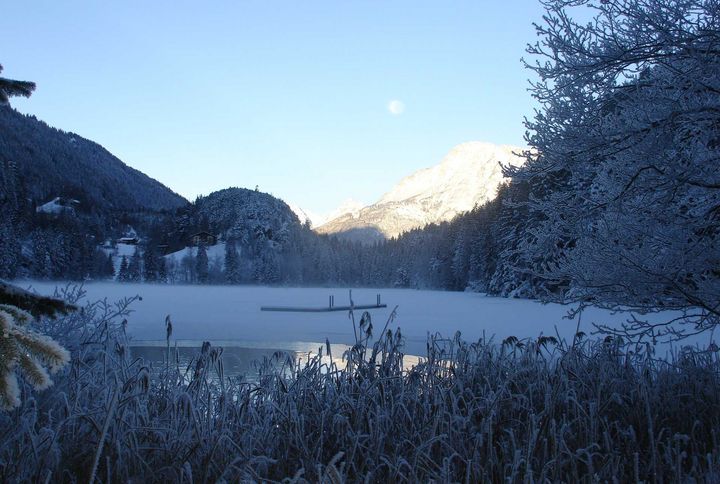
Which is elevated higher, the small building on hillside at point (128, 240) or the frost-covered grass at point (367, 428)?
the small building on hillside at point (128, 240)

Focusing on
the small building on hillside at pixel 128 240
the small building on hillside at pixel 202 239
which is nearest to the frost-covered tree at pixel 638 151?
the small building on hillside at pixel 128 240

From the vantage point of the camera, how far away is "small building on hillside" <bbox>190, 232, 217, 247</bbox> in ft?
313

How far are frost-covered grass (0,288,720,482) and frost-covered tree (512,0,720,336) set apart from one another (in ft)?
3.34

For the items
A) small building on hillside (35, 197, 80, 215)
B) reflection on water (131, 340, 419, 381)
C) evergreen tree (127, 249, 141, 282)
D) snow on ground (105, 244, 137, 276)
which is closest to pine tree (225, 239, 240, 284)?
snow on ground (105, 244, 137, 276)

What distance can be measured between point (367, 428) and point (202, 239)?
96.5 metres

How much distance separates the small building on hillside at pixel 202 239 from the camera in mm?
95281

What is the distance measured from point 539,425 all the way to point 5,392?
3.90 meters

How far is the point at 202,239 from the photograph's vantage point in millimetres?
96312

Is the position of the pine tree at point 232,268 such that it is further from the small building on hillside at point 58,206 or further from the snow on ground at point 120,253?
the small building on hillside at point 58,206

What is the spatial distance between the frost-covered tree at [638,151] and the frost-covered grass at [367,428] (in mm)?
1018

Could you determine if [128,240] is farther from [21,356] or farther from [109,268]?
[21,356]

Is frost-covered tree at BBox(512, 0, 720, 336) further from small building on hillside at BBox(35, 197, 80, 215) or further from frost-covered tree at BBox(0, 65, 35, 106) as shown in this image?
small building on hillside at BBox(35, 197, 80, 215)

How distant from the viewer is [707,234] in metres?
6.14

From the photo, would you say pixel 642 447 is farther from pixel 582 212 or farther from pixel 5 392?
pixel 5 392
